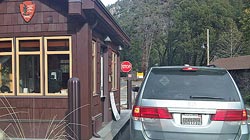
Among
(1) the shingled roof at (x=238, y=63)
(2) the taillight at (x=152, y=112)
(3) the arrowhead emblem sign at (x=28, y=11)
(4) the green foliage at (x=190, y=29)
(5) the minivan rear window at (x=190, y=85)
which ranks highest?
(4) the green foliage at (x=190, y=29)

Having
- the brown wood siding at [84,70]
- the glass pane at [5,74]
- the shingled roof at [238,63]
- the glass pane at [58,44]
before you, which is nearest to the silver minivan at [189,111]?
the brown wood siding at [84,70]

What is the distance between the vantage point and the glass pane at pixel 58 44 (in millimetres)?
8422

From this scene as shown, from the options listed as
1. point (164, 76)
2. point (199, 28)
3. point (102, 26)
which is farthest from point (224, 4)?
point (164, 76)

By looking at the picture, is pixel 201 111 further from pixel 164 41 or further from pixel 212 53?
pixel 164 41

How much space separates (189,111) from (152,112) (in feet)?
1.77

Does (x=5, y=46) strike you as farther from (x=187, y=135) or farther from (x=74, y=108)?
(x=187, y=135)

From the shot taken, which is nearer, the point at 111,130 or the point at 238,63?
the point at 111,130

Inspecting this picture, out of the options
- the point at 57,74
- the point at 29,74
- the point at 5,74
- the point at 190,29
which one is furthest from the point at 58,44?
the point at 190,29

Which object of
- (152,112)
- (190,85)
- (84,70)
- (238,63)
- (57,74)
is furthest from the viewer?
(238,63)

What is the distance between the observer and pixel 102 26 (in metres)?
10.0

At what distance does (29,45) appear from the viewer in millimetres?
8641

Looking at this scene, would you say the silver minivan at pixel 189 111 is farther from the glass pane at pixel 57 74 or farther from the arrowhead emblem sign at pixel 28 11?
the arrowhead emblem sign at pixel 28 11

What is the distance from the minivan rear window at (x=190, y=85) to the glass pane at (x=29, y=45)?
4.16 m

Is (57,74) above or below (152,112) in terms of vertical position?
above
